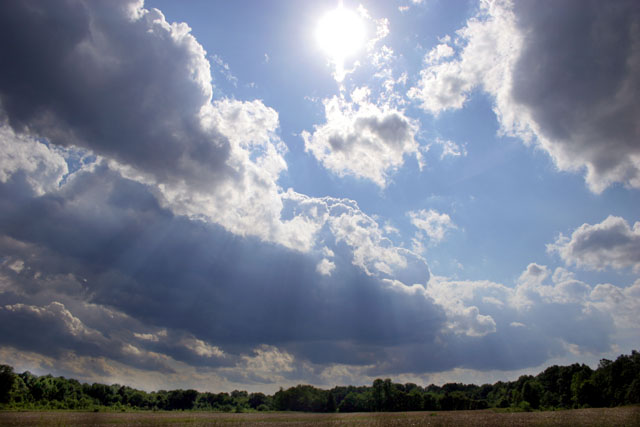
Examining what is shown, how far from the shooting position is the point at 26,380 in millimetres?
115938

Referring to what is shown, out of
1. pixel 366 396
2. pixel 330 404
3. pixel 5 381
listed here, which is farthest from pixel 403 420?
pixel 366 396

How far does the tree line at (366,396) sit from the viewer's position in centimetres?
10562

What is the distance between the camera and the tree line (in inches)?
4158

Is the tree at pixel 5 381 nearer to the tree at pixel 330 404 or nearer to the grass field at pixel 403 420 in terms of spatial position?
the grass field at pixel 403 420

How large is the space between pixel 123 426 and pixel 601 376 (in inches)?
5708

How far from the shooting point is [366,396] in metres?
176

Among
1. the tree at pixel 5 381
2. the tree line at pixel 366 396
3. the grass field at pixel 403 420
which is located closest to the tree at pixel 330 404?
the tree line at pixel 366 396

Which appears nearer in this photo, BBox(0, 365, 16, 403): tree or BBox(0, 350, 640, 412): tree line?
BBox(0, 365, 16, 403): tree

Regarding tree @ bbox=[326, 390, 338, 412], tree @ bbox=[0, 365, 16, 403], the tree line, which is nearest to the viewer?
tree @ bbox=[0, 365, 16, 403]

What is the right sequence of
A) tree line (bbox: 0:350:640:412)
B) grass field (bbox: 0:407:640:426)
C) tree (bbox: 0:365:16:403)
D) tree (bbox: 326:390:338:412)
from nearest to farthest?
grass field (bbox: 0:407:640:426) < tree (bbox: 0:365:16:403) < tree line (bbox: 0:350:640:412) < tree (bbox: 326:390:338:412)

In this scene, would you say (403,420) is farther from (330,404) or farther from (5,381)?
(330,404)

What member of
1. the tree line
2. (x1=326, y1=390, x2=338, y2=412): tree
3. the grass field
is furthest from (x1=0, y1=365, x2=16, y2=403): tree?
(x1=326, y1=390, x2=338, y2=412): tree

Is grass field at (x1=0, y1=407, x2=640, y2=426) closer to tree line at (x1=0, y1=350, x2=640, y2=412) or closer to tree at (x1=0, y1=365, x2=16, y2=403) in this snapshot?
tree at (x1=0, y1=365, x2=16, y2=403)

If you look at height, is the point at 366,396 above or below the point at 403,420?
below
